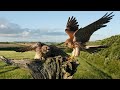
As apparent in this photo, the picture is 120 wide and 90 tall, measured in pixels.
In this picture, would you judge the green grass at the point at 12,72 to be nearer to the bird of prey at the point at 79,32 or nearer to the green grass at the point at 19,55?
the green grass at the point at 19,55

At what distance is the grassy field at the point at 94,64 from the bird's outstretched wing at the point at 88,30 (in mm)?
177

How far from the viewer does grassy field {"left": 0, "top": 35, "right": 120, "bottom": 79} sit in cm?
984

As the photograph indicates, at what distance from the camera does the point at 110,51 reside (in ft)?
32.6

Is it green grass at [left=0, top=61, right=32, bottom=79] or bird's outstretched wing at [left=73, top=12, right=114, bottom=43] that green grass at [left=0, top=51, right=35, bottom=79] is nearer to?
green grass at [left=0, top=61, right=32, bottom=79]

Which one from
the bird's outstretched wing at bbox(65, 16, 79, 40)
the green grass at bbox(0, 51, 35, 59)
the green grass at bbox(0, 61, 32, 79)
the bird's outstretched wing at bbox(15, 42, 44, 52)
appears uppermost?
the bird's outstretched wing at bbox(65, 16, 79, 40)

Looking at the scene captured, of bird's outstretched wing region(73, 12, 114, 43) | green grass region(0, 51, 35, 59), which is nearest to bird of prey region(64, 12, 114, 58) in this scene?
bird's outstretched wing region(73, 12, 114, 43)

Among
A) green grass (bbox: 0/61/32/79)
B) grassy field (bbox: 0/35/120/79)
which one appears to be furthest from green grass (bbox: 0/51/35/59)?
green grass (bbox: 0/61/32/79)

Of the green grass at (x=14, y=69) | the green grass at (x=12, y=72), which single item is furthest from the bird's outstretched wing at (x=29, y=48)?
the green grass at (x=12, y=72)

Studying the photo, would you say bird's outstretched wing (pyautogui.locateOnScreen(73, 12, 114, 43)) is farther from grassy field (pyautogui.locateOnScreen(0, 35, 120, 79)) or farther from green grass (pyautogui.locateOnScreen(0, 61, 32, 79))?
green grass (pyautogui.locateOnScreen(0, 61, 32, 79))

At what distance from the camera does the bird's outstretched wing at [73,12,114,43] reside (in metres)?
9.80

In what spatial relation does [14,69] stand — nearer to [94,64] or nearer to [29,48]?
[29,48]

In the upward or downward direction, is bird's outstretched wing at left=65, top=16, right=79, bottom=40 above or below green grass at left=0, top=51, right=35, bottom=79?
above
